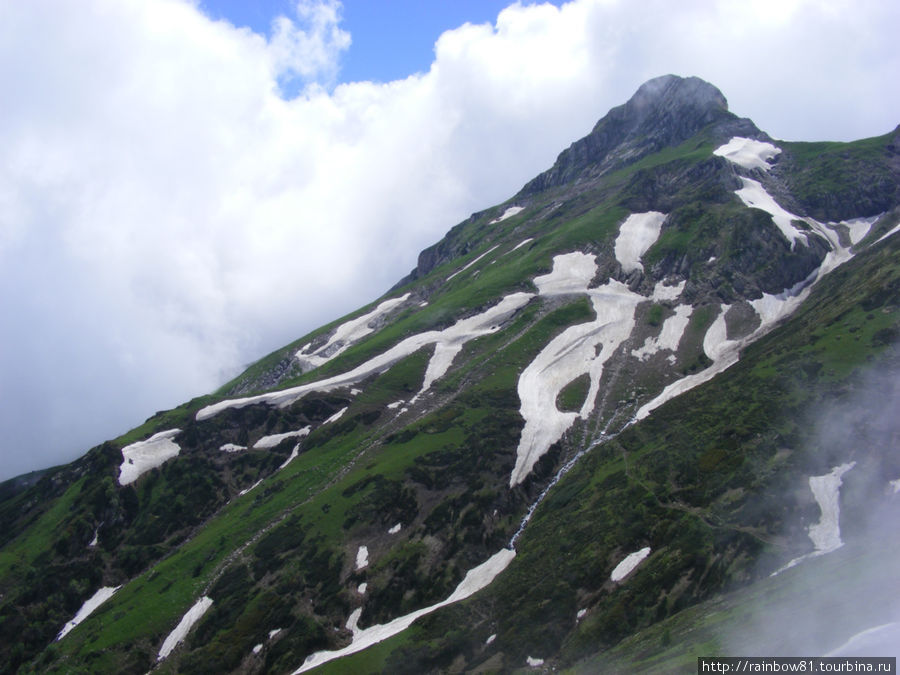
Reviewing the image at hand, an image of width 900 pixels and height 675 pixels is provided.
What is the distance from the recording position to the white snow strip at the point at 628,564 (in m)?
56.6

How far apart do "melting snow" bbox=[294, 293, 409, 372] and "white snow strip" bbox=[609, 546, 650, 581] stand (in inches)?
4671

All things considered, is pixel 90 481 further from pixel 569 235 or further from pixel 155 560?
pixel 569 235

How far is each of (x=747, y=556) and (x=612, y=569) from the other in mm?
13412

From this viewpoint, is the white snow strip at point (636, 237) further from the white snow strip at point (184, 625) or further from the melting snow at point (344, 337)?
the white snow strip at point (184, 625)

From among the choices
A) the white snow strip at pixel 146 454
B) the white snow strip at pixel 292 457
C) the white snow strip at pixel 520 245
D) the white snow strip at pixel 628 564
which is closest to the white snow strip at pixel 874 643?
the white snow strip at pixel 628 564

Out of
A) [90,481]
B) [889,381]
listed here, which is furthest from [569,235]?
[90,481]

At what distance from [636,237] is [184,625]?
14406cm

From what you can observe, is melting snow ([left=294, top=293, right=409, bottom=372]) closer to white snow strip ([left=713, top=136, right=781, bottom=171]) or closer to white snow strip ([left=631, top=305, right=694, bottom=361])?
white snow strip ([left=631, top=305, right=694, bottom=361])

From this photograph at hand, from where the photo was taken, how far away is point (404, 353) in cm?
13012

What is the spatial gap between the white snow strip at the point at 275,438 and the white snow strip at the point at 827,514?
277ft

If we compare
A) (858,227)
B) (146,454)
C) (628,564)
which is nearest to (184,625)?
(146,454)

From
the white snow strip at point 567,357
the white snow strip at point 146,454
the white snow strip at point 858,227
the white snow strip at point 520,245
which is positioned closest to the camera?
the white snow strip at point 567,357

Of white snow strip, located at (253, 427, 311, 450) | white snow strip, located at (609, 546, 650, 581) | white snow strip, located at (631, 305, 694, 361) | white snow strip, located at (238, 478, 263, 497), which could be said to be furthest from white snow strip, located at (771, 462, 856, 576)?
white snow strip, located at (253, 427, 311, 450)

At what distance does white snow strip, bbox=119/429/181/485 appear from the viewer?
338ft
